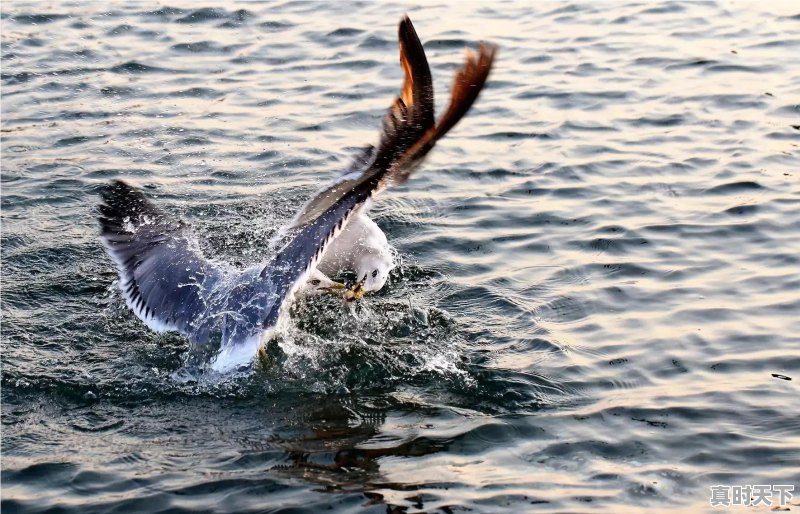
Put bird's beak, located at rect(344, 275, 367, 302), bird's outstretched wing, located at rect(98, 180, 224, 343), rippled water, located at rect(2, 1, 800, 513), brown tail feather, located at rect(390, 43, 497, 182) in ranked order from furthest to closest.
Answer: bird's beak, located at rect(344, 275, 367, 302) < bird's outstretched wing, located at rect(98, 180, 224, 343) < rippled water, located at rect(2, 1, 800, 513) < brown tail feather, located at rect(390, 43, 497, 182)

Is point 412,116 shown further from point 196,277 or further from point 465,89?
point 196,277

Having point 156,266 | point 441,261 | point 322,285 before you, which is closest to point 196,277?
point 156,266

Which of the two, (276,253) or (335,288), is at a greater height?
(276,253)

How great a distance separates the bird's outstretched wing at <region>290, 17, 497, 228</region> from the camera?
4793mm

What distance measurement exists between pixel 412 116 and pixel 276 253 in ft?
4.24

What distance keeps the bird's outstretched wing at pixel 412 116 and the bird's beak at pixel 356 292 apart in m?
1.07

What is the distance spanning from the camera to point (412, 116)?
515 cm

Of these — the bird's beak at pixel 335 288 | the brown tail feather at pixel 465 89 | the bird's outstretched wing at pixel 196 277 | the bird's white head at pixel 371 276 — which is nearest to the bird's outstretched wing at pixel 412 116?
the brown tail feather at pixel 465 89

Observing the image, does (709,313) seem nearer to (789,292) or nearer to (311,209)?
(789,292)

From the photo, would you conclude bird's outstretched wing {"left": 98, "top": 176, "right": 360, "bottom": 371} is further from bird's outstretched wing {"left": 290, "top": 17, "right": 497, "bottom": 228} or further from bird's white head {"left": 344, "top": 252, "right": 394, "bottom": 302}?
bird's white head {"left": 344, "top": 252, "right": 394, "bottom": 302}

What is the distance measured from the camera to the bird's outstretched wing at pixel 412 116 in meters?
4.79

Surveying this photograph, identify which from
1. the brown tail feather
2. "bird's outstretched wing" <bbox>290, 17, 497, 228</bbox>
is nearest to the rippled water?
"bird's outstretched wing" <bbox>290, 17, 497, 228</bbox>

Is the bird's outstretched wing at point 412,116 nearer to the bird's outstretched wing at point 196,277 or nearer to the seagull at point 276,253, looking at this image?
the seagull at point 276,253

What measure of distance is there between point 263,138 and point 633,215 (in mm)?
3327
